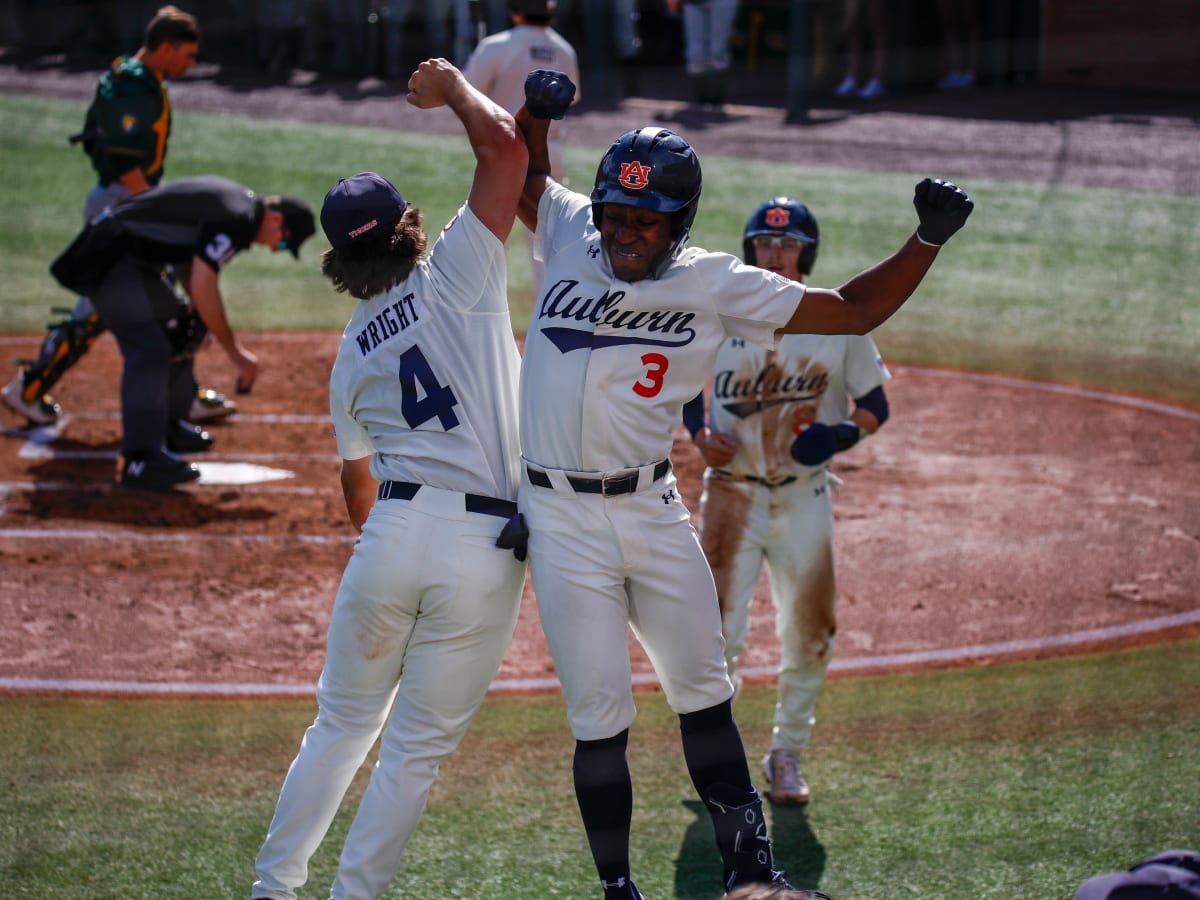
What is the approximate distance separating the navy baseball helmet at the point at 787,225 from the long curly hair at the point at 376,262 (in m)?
1.27

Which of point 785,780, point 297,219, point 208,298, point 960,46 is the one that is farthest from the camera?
point 960,46

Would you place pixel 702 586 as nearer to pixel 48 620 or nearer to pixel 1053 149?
pixel 48 620

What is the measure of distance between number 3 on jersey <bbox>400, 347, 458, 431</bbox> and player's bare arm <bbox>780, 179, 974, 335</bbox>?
2.53ft

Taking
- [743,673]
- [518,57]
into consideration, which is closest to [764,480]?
[743,673]

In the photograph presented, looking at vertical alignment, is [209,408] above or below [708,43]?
below

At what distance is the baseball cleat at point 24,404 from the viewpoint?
25.2 ft

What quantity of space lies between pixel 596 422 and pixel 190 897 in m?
1.56

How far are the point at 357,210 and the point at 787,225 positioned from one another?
1.50 m

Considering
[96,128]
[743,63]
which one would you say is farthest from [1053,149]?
→ [96,128]

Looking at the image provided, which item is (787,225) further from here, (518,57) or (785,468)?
(518,57)

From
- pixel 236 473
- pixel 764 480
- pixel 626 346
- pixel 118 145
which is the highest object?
pixel 118 145

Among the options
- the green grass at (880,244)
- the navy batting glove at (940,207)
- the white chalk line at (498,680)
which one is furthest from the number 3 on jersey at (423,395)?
the green grass at (880,244)

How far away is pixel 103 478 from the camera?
7.08m

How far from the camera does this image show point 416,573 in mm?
A: 3242
